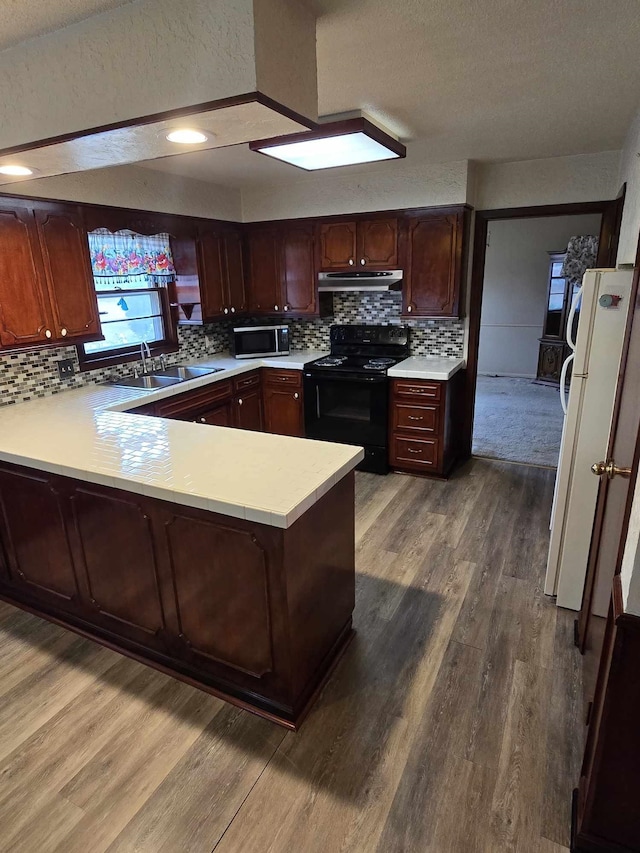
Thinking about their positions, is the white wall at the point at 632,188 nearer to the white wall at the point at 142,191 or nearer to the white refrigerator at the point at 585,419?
the white refrigerator at the point at 585,419

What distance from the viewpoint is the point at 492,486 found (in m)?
3.94

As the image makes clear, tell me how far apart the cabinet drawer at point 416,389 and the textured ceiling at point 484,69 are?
1642 mm

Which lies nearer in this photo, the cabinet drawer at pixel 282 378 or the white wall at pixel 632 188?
the white wall at pixel 632 188

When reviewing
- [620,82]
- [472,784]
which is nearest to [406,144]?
[620,82]

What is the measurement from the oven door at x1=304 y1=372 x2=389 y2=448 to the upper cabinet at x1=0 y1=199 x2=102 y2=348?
5.94 ft

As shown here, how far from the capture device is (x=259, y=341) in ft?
15.3

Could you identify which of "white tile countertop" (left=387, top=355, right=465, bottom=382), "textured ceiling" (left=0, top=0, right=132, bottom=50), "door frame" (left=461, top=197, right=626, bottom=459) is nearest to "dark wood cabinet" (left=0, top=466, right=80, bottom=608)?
"textured ceiling" (left=0, top=0, right=132, bottom=50)

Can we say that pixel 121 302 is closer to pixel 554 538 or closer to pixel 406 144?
pixel 406 144

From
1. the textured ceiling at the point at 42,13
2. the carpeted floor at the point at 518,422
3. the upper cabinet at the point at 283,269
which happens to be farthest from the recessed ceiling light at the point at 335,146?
the carpeted floor at the point at 518,422

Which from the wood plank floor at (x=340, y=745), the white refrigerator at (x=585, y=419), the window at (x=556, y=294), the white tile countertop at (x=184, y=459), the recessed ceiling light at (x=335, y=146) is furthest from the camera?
the window at (x=556, y=294)

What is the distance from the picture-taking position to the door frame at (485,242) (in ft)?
11.8

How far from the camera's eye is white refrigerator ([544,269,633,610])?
2.16m

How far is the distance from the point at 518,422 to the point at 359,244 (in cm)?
274

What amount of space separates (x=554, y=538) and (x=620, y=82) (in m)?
2.12
